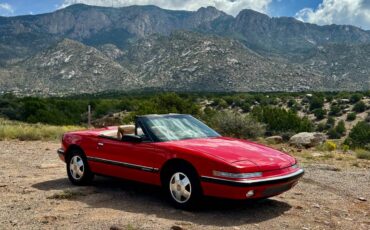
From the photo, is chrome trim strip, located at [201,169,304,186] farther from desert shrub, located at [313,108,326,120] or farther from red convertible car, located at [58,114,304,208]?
desert shrub, located at [313,108,326,120]

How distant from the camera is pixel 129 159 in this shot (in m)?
7.64

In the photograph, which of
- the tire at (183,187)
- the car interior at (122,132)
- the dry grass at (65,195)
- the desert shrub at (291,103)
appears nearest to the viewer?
the tire at (183,187)

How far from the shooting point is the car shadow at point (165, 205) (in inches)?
257

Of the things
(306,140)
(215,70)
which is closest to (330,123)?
(306,140)

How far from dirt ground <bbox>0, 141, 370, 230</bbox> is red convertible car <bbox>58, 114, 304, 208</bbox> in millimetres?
361

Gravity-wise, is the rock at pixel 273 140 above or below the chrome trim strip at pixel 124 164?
below

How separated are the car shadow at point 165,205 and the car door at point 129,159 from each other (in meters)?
0.38

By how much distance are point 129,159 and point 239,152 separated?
1.86 metres

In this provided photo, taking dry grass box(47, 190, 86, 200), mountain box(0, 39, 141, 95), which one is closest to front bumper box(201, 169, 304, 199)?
dry grass box(47, 190, 86, 200)

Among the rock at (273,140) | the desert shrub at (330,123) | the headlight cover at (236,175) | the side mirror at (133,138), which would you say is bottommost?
the desert shrub at (330,123)

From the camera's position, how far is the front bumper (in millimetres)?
6281

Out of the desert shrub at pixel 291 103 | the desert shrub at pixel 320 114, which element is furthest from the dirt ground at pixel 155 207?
the desert shrub at pixel 291 103

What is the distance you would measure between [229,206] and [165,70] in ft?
405

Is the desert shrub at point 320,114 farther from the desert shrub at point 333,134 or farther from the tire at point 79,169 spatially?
the tire at point 79,169
